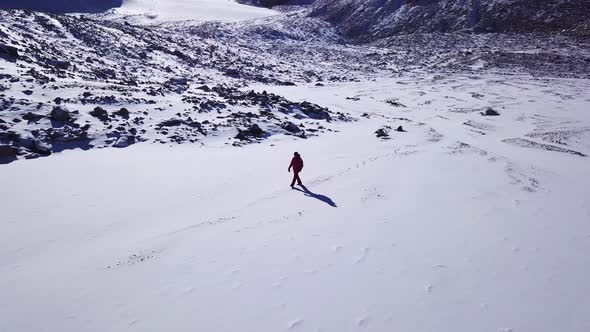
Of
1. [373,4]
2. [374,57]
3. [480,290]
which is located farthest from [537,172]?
[373,4]

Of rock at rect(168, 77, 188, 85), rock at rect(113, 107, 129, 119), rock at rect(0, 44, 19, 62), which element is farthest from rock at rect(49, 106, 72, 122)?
rock at rect(168, 77, 188, 85)

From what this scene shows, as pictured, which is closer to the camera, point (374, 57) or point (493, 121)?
point (493, 121)

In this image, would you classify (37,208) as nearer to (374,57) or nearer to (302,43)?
(374,57)

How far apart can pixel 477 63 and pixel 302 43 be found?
3707 centimetres

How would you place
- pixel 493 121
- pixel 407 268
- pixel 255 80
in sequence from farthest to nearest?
pixel 255 80 → pixel 493 121 → pixel 407 268

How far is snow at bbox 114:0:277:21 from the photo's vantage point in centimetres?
10512

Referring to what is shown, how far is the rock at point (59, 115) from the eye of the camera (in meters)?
17.2

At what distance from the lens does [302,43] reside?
7919 cm

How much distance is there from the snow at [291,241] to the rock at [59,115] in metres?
3.50

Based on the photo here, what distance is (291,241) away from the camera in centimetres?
859

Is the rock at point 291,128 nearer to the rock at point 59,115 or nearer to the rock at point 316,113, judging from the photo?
the rock at point 316,113

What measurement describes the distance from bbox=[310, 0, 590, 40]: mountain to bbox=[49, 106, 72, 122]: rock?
76.8 metres

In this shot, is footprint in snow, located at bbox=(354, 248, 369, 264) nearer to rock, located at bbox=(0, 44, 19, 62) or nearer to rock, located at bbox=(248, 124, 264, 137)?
rock, located at bbox=(248, 124, 264, 137)

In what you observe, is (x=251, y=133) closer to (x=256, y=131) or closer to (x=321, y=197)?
(x=256, y=131)
